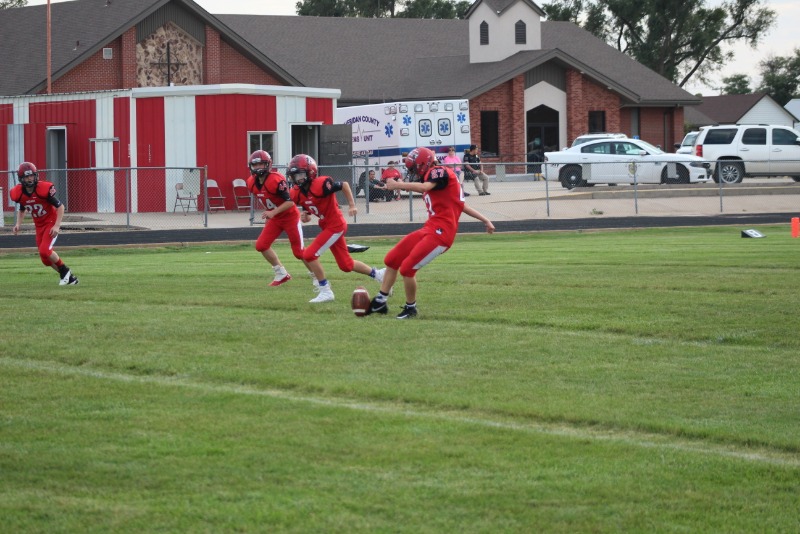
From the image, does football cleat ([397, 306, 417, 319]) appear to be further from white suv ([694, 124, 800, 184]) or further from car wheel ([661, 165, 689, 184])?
white suv ([694, 124, 800, 184])

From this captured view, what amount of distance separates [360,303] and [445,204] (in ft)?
4.56

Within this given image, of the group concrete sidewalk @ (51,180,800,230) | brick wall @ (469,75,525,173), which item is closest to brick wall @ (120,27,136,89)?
concrete sidewalk @ (51,180,800,230)

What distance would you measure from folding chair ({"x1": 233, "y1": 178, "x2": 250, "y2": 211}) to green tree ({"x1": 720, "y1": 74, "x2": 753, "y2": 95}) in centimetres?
8410

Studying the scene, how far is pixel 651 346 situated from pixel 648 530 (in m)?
5.12

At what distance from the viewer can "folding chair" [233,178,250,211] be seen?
120ft

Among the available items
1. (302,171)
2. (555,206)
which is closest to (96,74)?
(555,206)

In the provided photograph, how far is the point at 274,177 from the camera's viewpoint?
15.9m

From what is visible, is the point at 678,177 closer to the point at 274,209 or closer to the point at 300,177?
the point at 274,209

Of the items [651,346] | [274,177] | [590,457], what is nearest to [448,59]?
[274,177]

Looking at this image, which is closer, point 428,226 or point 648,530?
point 648,530

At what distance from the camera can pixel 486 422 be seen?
793 cm

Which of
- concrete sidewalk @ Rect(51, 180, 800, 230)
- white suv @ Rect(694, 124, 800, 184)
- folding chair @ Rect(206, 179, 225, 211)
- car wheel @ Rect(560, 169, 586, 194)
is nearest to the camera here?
concrete sidewalk @ Rect(51, 180, 800, 230)

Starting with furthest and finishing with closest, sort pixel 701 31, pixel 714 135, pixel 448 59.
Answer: pixel 701 31 < pixel 448 59 < pixel 714 135

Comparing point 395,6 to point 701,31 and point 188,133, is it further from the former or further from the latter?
point 188,133
